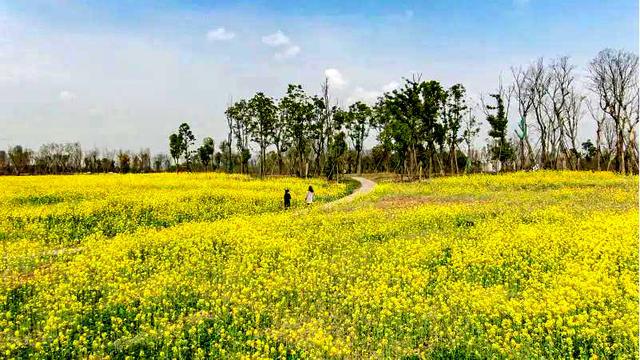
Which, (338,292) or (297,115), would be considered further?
(297,115)

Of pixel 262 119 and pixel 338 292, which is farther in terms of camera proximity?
pixel 262 119

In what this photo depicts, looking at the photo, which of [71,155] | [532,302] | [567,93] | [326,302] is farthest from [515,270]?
[71,155]

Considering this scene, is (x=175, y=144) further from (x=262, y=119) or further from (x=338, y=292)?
(x=338, y=292)

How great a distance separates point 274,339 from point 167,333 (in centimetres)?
199

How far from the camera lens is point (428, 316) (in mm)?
10430

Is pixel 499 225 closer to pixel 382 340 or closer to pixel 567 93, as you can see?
pixel 382 340

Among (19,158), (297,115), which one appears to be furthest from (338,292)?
(19,158)

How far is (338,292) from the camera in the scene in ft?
40.3

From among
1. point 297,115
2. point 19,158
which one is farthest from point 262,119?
point 19,158

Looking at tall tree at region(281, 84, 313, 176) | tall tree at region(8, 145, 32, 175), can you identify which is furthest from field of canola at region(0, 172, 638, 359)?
tall tree at region(8, 145, 32, 175)

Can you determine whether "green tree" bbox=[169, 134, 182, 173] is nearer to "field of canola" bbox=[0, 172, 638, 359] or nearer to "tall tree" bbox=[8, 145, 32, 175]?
"tall tree" bbox=[8, 145, 32, 175]

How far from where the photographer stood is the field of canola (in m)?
9.27

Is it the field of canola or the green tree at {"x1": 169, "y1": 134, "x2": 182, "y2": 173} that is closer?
the field of canola

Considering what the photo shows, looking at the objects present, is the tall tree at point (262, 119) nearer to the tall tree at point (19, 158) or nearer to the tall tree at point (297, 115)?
the tall tree at point (297, 115)
